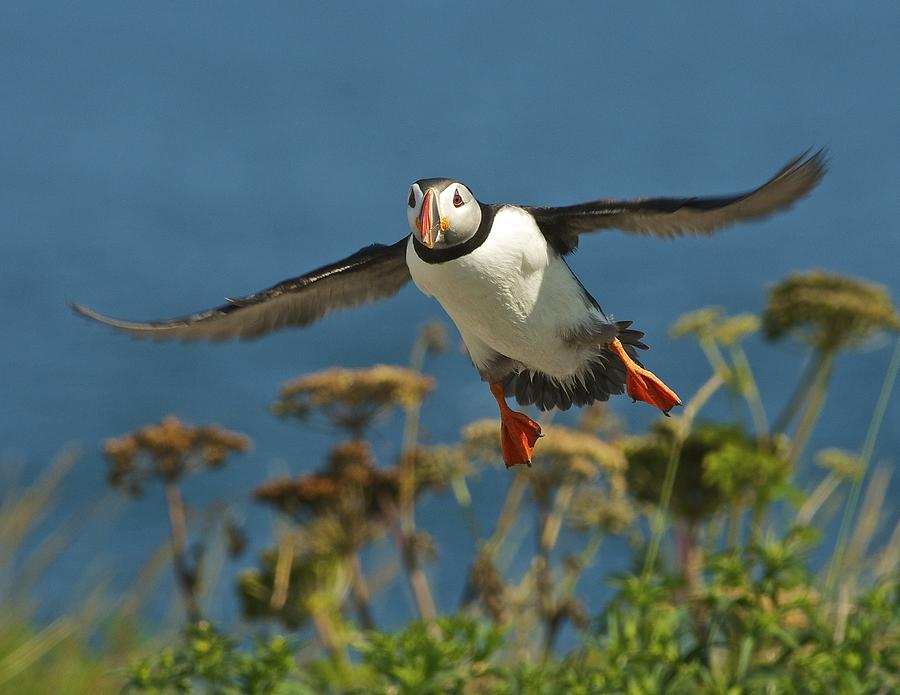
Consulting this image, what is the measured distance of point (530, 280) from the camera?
8.87 feet

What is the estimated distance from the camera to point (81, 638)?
9.84 meters

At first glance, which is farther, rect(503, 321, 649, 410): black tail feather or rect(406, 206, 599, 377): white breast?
rect(503, 321, 649, 410): black tail feather

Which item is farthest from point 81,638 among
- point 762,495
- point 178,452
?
point 762,495

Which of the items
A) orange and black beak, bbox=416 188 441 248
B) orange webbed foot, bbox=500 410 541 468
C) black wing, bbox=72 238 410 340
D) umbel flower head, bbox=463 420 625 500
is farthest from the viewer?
umbel flower head, bbox=463 420 625 500

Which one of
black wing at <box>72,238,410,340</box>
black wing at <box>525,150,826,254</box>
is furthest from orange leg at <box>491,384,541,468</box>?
black wing at <box>72,238,410,340</box>

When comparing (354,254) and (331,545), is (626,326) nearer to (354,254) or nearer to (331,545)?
(354,254)

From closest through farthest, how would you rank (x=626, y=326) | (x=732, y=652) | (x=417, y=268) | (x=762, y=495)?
(x=417, y=268) → (x=626, y=326) → (x=732, y=652) → (x=762, y=495)

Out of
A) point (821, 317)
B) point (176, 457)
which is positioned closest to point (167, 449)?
point (176, 457)

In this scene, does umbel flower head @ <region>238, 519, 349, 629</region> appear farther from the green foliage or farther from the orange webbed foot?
the orange webbed foot

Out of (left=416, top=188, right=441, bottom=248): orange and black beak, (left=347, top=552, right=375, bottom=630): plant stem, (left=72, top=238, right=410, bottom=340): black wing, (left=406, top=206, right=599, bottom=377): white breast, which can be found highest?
(left=347, top=552, right=375, bottom=630): plant stem

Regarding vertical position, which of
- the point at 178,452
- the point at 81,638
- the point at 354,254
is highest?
the point at 178,452

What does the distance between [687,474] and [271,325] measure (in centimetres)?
657

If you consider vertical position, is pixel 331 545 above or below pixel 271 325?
above

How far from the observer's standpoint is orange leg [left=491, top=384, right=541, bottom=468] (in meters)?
2.68
